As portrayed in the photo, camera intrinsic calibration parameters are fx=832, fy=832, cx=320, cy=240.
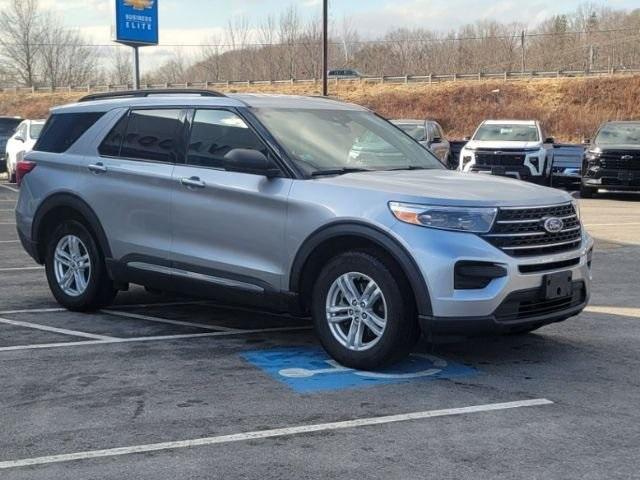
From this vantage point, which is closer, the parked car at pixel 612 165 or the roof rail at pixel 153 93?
the roof rail at pixel 153 93

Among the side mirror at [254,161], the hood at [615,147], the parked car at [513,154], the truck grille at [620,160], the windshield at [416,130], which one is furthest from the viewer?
the windshield at [416,130]

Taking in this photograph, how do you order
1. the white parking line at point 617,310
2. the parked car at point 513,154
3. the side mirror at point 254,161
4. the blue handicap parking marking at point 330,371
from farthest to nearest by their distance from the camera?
the parked car at point 513,154 → the white parking line at point 617,310 → the side mirror at point 254,161 → the blue handicap parking marking at point 330,371

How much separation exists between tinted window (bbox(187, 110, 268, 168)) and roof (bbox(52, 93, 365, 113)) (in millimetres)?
96

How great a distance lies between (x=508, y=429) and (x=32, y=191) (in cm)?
501

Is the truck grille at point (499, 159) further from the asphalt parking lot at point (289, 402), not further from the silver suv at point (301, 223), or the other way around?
the silver suv at point (301, 223)

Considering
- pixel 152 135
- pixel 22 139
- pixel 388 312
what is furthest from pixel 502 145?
pixel 388 312

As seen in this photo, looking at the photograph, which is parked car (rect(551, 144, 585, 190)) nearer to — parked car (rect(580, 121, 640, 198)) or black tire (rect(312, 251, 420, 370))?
parked car (rect(580, 121, 640, 198))

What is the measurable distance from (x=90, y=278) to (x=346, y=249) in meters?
2.70

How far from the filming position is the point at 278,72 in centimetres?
10231

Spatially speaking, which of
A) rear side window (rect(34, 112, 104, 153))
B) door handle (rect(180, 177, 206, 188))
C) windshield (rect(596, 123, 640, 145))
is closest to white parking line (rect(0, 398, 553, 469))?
door handle (rect(180, 177, 206, 188))

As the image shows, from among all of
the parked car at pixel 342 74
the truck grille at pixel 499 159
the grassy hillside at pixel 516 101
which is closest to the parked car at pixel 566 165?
the truck grille at pixel 499 159

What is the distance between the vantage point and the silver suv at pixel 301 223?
5055 mm

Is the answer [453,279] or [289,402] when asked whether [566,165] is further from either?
[289,402]

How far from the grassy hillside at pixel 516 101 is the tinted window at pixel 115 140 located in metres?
54.5
